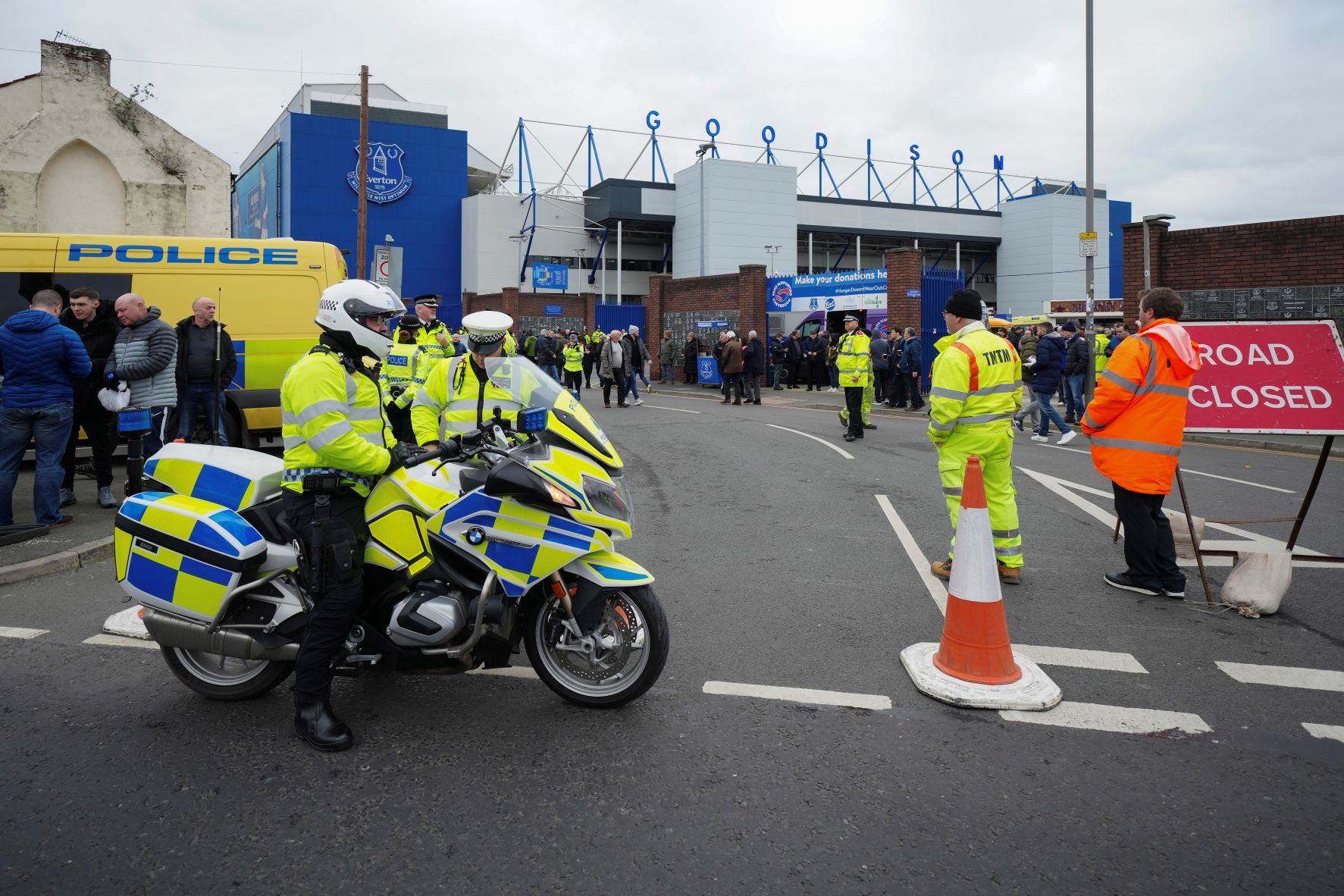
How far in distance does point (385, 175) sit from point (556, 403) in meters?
48.2

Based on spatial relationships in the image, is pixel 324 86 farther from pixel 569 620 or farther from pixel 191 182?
pixel 569 620

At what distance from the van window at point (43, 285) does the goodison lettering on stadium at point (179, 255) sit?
233mm

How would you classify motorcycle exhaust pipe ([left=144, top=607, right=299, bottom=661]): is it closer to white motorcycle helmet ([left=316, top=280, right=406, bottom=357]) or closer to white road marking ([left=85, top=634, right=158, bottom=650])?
white road marking ([left=85, top=634, right=158, bottom=650])

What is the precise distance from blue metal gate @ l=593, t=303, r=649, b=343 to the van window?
27414 mm

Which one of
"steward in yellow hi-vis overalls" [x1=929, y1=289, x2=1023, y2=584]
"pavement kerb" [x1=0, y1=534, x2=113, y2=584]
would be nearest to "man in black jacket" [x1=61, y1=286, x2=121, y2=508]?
"pavement kerb" [x1=0, y1=534, x2=113, y2=584]

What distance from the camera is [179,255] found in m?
10.5

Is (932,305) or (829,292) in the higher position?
(829,292)

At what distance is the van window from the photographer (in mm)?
9984

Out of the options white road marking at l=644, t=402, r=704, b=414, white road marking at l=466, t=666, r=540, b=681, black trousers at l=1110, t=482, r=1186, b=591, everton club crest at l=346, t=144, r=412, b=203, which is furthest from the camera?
everton club crest at l=346, t=144, r=412, b=203

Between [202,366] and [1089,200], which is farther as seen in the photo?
[1089,200]

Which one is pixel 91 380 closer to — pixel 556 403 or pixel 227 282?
pixel 227 282

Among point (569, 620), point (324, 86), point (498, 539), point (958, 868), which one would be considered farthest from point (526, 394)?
point (324, 86)

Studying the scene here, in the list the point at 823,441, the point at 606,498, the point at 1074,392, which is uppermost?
the point at 1074,392

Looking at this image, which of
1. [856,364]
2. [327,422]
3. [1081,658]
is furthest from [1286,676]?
[856,364]
